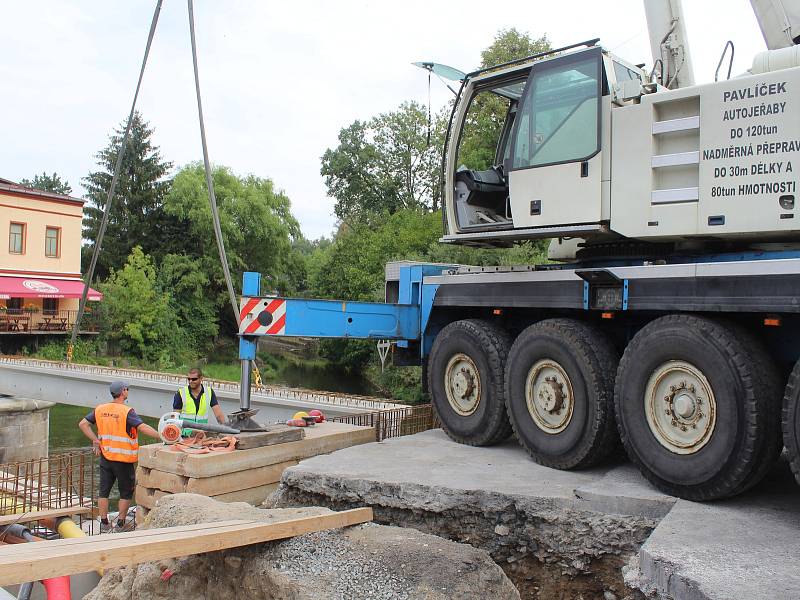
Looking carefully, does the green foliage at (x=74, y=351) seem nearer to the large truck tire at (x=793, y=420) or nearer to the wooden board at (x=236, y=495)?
the wooden board at (x=236, y=495)

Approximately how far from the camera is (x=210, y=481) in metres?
6.57

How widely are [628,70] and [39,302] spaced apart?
3693cm

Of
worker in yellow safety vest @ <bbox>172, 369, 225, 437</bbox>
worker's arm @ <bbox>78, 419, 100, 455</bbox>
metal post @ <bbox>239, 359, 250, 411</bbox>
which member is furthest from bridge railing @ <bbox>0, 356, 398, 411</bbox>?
worker's arm @ <bbox>78, 419, 100, 455</bbox>

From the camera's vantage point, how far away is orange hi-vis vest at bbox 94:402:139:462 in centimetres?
747

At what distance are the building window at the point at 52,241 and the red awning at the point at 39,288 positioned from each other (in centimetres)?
146

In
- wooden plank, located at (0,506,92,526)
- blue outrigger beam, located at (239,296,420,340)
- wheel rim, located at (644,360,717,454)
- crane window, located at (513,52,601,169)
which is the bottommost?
wooden plank, located at (0,506,92,526)

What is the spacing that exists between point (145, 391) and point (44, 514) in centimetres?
1167

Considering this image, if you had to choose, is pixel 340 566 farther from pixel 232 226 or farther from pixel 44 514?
pixel 232 226

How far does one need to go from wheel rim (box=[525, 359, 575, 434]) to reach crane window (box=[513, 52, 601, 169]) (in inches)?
70.4

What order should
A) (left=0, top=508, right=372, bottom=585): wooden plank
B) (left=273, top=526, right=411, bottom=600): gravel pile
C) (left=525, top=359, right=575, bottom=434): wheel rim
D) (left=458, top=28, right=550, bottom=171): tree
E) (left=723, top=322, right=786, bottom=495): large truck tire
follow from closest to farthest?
1. (left=0, top=508, right=372, bottom=585): wooden plank
2. (left=273, top=526, right=411, bottom=600): gravel pile
3. (left=723, top=322, right=786, bottom=495): large truck tire
4. (left=525, top=359, right=575, bottom=434): wheel rim
5. (left=458, top=28, right=550, bottom=171): tree

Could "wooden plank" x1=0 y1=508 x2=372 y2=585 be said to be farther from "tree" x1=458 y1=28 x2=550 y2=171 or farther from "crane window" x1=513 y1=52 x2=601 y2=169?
"tree" x1=458 y1=28 x2=550 y2=171

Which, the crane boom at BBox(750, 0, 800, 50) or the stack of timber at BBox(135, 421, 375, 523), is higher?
the crane boom at BBox(750, 0, 800, 50)

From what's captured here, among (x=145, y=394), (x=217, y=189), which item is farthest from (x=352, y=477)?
(x=217, y=189)

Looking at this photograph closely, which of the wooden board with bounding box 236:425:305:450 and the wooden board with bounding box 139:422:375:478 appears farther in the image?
the wooden board with bounding box 236:425:305:450
